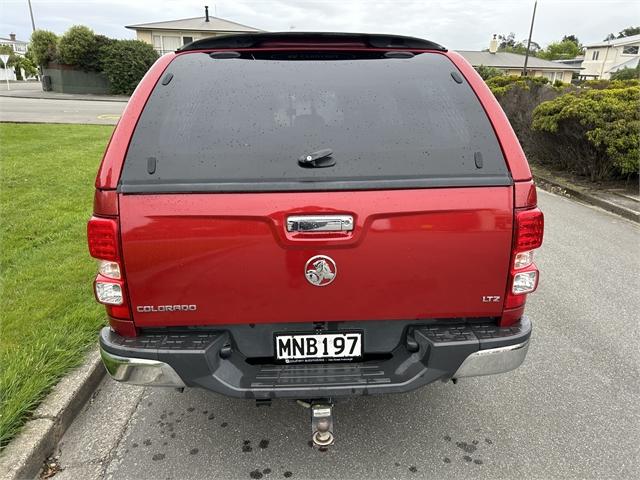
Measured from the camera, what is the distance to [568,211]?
24.3ft

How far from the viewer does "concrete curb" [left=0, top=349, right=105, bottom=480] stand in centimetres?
221

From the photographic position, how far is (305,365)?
2.17 metres

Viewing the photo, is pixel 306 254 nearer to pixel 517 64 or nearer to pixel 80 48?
pixel 80 48

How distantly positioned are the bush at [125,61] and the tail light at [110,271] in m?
32.3

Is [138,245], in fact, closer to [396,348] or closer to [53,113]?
[396,348]

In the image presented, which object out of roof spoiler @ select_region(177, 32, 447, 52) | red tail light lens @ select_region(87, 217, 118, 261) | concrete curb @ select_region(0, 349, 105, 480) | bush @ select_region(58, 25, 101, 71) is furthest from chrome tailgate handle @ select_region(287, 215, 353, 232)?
bush @ select_region(58, 25, 101, 71)

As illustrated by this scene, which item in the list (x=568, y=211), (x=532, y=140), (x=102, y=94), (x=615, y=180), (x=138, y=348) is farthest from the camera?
(x=102, y=94)

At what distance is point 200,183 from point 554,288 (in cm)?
385

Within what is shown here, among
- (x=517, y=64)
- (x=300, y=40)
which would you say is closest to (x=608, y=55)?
(x=517, y=64)

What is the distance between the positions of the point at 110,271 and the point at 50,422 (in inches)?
42.1

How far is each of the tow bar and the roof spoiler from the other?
71.6 inches

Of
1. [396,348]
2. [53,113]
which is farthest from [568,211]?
[53,113]

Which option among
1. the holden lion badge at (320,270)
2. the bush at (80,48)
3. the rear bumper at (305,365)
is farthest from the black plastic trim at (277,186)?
the bush at (80,48)

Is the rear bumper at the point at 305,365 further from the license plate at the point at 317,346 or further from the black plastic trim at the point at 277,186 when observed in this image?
the black plastic trim at the point at 277,186
